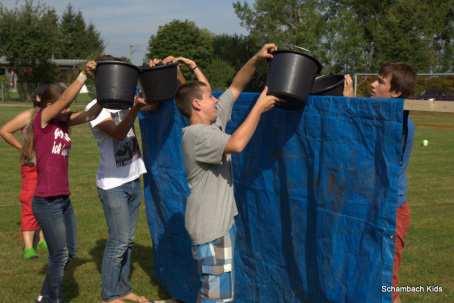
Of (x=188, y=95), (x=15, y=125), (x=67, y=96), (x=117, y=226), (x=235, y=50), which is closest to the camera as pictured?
(x=188, y=95)

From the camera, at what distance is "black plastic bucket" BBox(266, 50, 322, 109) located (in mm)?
3537

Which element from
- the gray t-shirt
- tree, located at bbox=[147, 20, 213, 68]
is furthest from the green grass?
tree, located at bbox=[147, 20, 213, 68]

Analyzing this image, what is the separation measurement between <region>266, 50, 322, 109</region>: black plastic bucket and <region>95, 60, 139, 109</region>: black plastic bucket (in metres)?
1.09

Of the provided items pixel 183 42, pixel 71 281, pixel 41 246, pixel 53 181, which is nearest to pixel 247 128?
pixel 53 181

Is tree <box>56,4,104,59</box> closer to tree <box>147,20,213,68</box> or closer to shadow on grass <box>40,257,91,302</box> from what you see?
tree <box>147,20,213,68</box>

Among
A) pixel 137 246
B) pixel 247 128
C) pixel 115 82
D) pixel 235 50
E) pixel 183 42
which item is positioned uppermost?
pixel 183 42

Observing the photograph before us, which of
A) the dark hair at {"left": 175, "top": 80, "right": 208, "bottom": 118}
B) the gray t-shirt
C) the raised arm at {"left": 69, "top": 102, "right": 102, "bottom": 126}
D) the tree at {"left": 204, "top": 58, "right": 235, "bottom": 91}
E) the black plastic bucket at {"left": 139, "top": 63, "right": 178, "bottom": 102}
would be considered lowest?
the gray t-shirt

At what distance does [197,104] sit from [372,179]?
1193 millimetres

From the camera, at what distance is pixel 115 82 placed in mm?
4238

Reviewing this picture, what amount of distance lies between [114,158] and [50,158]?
0.49 m

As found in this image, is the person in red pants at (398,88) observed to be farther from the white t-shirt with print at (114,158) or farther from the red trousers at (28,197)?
the red trousers at (28,197)

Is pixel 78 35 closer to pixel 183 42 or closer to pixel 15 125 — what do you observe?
pixel 183 42

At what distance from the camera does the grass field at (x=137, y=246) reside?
19.4 feet

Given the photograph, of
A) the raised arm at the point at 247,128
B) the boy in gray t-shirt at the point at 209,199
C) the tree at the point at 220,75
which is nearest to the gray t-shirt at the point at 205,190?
the boy in gray t-shirt at the point at 209,199
